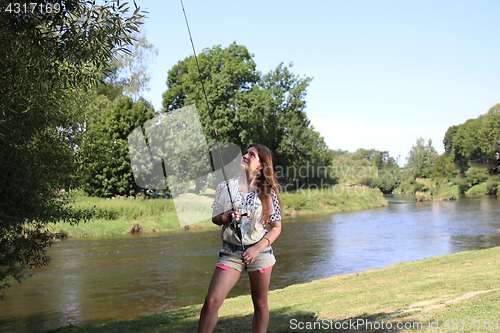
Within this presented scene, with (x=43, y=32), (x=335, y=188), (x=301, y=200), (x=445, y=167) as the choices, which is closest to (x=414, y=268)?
(x=43, y=32)

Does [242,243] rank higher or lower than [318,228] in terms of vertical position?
higher

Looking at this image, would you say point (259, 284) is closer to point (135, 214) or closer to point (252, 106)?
point (135, 214)

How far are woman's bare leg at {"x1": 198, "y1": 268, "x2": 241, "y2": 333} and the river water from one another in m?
6.85

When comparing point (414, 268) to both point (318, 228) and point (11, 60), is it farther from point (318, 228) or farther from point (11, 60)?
point (318, 228)

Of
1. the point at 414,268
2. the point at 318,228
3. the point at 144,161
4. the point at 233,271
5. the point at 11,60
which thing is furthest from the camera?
the point at 144,161

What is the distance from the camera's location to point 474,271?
887cm

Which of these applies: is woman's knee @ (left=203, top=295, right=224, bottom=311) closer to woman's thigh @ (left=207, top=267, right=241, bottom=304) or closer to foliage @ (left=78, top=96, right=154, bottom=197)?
woman's thigh @ (left=207, top=267, right=241, bottom=304)

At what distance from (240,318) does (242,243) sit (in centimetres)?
373

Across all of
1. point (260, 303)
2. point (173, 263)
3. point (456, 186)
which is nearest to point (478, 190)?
point (456, 186)

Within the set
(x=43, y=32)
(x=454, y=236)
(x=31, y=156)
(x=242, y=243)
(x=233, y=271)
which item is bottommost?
(x=454, y=236)

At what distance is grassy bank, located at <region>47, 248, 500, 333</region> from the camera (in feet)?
15.1

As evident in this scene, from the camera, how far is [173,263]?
1564cm

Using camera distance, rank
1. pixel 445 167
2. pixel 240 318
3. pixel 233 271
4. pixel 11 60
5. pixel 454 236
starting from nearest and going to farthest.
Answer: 1. pixel 233 271
2. pixel 11 60
3. pixel 240 318
4. pixel 454 236
5. pixel 445 167

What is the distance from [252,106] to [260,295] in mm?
39611
